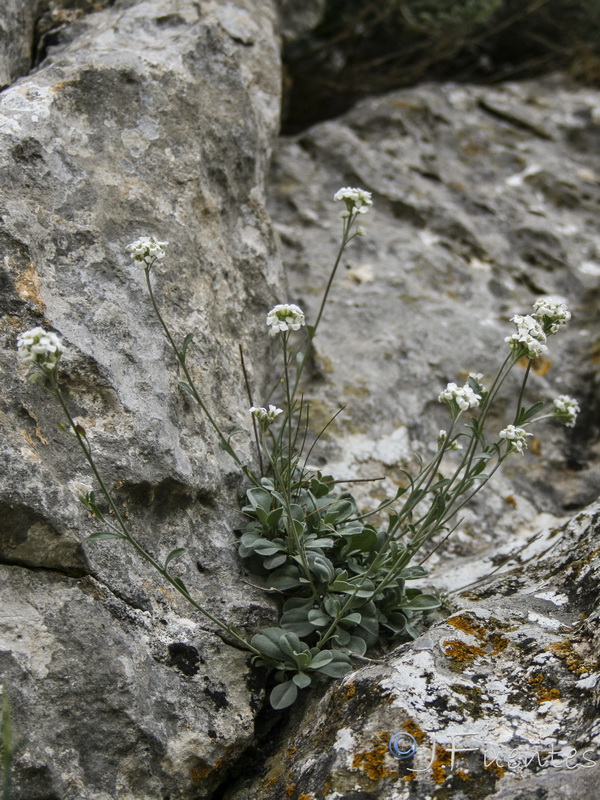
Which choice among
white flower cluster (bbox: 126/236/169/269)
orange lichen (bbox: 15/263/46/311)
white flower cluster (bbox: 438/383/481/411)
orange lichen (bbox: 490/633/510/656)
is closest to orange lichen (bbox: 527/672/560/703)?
orange lichen (bbox: 490/633/510/656)

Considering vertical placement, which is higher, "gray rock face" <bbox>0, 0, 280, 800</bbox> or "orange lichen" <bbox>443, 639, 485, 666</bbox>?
"gray rock face" <bbox>0, 0, 280, 800</bbox>

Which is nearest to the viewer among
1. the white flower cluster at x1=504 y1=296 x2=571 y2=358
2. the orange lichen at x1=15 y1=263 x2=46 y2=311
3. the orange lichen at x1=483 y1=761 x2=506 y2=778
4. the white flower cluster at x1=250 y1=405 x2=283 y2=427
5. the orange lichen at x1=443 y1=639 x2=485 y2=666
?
the orange lichen at x1=483 y1=761 x2=506 y2=778

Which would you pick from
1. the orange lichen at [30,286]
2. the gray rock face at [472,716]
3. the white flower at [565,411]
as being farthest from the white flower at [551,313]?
the orange lichen at [30,286]

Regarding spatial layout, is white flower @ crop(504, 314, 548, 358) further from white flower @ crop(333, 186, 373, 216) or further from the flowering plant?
white flower @ crop(333, 186, 373, 216)

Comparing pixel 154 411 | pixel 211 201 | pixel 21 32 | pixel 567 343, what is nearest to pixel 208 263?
pixel 211 201

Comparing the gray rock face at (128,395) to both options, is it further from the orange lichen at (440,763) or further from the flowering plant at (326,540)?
the orange lichen at (440,763)

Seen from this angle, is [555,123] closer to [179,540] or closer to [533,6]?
[533,6]

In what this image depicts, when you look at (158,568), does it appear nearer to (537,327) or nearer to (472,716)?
(472,716)
